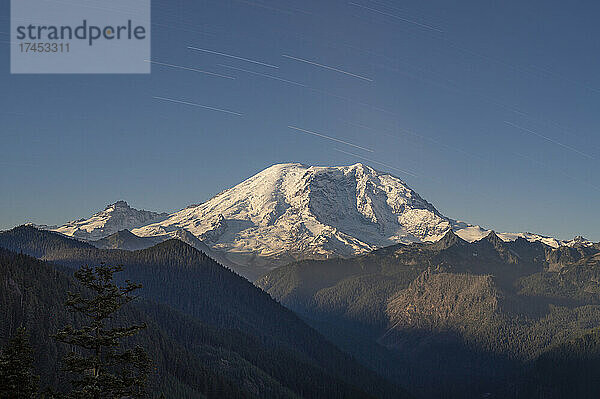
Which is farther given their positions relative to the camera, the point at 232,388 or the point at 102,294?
the point at 232,388

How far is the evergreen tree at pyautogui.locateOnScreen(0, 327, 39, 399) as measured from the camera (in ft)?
142

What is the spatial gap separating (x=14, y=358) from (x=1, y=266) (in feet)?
471

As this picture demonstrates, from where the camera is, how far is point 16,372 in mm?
43938

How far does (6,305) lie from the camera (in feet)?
495

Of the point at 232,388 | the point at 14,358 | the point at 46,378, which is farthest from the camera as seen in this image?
the point at 232,388

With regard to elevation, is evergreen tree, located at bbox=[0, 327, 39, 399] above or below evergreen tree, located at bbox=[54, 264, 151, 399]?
below

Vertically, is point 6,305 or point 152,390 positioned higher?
point 6,305

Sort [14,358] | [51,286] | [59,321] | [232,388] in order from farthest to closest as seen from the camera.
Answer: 1. [232,388]
2. [51,286]
3. [59,321]
4. [14,358]

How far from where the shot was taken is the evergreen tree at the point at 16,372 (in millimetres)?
43250

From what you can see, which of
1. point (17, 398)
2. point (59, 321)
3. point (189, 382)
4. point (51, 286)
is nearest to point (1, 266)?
point (51, 286)

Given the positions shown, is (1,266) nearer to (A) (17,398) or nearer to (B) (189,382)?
(B) (189,382)

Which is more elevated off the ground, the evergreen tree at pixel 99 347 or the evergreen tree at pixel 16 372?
the evergreen tree at pixel 99 347

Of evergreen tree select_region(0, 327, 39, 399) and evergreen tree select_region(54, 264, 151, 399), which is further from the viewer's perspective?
evergreen tree select_region(0, 327, 39, 399)

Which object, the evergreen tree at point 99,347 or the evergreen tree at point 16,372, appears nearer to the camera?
the evergreen tree at point 99,347
